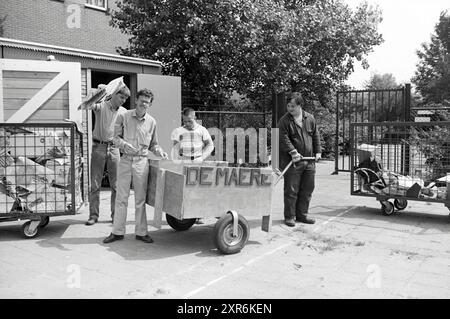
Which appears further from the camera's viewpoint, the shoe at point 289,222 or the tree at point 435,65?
the tree at point 435,65

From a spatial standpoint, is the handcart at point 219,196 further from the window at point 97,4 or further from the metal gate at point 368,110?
the window at point 97,4

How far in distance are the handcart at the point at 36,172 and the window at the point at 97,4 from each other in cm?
1397

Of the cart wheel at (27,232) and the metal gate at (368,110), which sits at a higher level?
the metal gate at (368,110)

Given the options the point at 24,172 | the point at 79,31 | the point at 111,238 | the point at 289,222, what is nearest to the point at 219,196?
the point at 111,238

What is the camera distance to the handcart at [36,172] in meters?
5.81

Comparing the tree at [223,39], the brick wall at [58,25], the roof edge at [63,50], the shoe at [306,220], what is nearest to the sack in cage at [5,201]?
the roof edge at [63,50]

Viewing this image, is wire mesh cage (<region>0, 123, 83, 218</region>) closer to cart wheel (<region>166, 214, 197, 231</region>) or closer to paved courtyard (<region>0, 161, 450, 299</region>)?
paved courtyard (<region>0, 161, 450, 299</region>)

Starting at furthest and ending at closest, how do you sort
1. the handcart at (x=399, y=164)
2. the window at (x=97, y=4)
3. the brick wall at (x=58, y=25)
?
the window at (x=97, y=4)
the brick wall at (x=58, y=25)
the handcart at (x=399, y=164)

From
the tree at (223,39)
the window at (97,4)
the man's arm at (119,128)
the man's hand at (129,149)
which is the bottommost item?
the man's hand at (129,149)

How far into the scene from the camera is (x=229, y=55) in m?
12.9

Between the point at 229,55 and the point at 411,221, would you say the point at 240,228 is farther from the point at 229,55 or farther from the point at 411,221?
the point at 229,55

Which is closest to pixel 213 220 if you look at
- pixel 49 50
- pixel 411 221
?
pixel 411 221

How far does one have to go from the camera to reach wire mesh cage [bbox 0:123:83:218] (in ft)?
19.1
